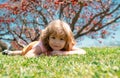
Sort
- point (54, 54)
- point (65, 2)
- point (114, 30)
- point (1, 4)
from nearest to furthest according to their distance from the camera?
point (54, 54) < point (65, 2) < point (1, 4) < point (114, 30)

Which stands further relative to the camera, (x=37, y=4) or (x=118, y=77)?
(x=37, y=4)

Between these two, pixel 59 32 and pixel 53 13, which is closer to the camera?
pixel 59 32

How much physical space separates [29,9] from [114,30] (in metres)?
11.1

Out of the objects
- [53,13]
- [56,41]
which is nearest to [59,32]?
[56,41]

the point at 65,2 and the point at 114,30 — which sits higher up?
the point at 65,2

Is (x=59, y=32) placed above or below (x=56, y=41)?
above

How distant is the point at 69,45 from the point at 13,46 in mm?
28764

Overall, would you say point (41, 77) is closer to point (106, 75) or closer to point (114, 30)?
point (106, 75)

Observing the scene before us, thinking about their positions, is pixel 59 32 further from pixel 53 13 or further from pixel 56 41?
pixel 53 13

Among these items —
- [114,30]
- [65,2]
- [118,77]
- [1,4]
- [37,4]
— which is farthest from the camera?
[114,30]

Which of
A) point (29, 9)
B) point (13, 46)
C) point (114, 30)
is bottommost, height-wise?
point (13, 46)

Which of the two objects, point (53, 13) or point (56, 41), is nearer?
point (56, 41)

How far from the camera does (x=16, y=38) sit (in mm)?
24578

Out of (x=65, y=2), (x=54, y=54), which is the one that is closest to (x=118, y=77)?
(x=54, y=54)
